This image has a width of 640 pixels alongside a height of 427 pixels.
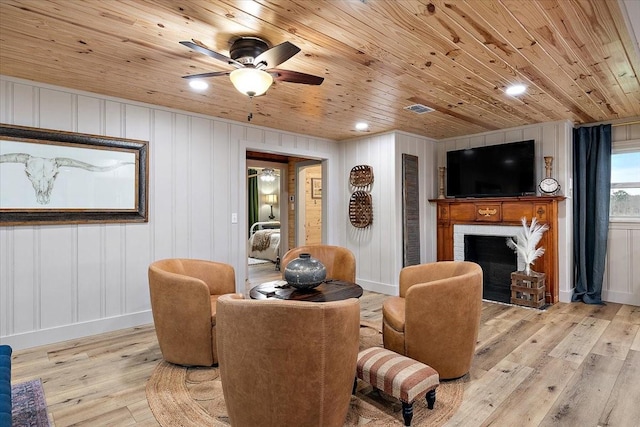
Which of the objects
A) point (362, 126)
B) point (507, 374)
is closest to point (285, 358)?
point (507, 374)

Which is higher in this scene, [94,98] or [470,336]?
[94,98]

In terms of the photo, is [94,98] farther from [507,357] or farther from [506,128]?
[506,128]

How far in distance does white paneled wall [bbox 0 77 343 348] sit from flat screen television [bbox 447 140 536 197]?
112 inches

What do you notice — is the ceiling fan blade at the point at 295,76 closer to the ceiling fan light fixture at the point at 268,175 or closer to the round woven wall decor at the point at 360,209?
the round woven wall decor at the point at 360,209

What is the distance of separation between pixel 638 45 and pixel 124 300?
490 centimetres

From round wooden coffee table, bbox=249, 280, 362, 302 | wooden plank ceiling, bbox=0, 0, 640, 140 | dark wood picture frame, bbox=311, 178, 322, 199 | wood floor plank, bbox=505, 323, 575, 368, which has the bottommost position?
wood floor plank, bbox=505, 323, 575, 368

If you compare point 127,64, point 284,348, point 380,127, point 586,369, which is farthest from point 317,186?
point 284,348

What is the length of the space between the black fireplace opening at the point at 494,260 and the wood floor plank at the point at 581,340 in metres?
1.05

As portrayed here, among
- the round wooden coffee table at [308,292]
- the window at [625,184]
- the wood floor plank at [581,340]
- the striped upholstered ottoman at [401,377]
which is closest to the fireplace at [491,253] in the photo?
the wood floor plank at [581,340]

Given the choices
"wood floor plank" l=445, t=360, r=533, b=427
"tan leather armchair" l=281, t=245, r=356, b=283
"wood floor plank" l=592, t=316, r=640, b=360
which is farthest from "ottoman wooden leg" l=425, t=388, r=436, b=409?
"wood floor plank" l=592, t=316, r=640, b=360

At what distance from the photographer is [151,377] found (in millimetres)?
2631

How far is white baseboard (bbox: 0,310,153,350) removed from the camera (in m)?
3.14

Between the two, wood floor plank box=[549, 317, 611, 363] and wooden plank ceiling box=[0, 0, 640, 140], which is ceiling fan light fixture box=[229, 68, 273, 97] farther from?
wood floor plank box=[549, 317, 611, 363]

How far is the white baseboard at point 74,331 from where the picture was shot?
10.3 feet
